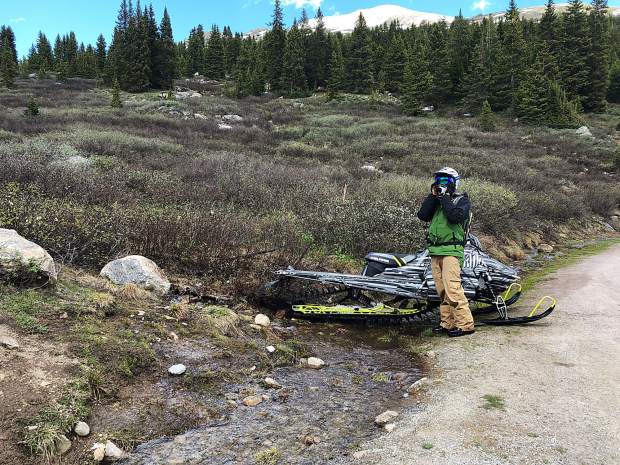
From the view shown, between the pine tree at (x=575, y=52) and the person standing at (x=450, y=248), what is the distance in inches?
2026

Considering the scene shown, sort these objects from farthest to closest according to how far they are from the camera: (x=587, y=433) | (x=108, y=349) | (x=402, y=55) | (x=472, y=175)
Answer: (x=402, y=55) < (x=472, y=175) < (x=108, y=349) < (x=587, y=433)

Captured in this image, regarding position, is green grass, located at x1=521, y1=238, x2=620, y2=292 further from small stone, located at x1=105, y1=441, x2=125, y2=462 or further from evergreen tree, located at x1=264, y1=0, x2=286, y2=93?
evergreen tree, located at x1=264, y1=0, x2=286, y2=93

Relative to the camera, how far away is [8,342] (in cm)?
386

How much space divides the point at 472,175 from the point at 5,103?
3265cm

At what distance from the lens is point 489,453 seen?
313 centimetres

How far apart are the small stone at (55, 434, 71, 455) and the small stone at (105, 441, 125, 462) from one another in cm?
24

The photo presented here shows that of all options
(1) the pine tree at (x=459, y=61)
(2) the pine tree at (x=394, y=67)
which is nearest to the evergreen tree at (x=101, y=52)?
(2) the pine tree at (x=394, y=67)

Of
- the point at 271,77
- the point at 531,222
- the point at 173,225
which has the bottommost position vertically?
the point at 531,222

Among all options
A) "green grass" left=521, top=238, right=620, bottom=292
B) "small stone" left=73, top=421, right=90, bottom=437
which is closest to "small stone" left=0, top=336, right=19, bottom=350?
"small stone" left=73, top=421, right=90, bottom=437

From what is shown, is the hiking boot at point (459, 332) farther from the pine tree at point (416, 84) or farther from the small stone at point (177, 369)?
the pine tree at point (416, 84)

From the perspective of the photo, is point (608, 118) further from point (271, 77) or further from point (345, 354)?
point (345, 354)

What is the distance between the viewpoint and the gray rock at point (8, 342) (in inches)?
150

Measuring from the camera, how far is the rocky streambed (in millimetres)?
3182

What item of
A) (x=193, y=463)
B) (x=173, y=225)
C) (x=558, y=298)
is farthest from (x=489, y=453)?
(x=173, y=225)
